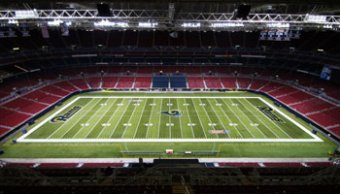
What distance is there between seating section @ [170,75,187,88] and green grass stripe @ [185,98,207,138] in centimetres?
749

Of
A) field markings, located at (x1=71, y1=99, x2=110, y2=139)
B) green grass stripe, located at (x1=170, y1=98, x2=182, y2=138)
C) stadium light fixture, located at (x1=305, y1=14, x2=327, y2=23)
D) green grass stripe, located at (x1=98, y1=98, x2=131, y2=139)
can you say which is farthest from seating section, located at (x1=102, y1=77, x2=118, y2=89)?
stadium light fixture, located at (x1=305, y1=14, x2=327, y2=23)

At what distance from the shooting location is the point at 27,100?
1280 inches

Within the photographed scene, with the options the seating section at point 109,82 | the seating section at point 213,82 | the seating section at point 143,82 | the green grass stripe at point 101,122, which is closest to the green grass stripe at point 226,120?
the seating section at point 213,82

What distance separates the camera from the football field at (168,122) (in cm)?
Result: 2412

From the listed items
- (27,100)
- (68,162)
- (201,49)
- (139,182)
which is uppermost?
(201,49)

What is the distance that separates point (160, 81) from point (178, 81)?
347 cm

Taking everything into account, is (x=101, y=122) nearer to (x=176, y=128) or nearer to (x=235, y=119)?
(x=176, y=128)

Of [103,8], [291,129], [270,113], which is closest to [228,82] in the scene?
[270,113]

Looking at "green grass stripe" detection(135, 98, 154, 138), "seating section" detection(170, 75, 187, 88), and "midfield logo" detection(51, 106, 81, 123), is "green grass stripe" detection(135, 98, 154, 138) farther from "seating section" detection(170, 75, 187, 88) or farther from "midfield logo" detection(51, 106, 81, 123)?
"midfield logo" detection(51, 106, 81, 123)

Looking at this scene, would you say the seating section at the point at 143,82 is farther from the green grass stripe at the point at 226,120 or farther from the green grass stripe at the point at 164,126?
the green grass stripe at the point at 226,120

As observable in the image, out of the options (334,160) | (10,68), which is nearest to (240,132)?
(334,160)

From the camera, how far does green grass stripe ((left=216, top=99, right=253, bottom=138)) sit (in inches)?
989

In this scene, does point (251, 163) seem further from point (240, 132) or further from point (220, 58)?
point (220, 58)

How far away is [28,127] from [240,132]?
2412cm
